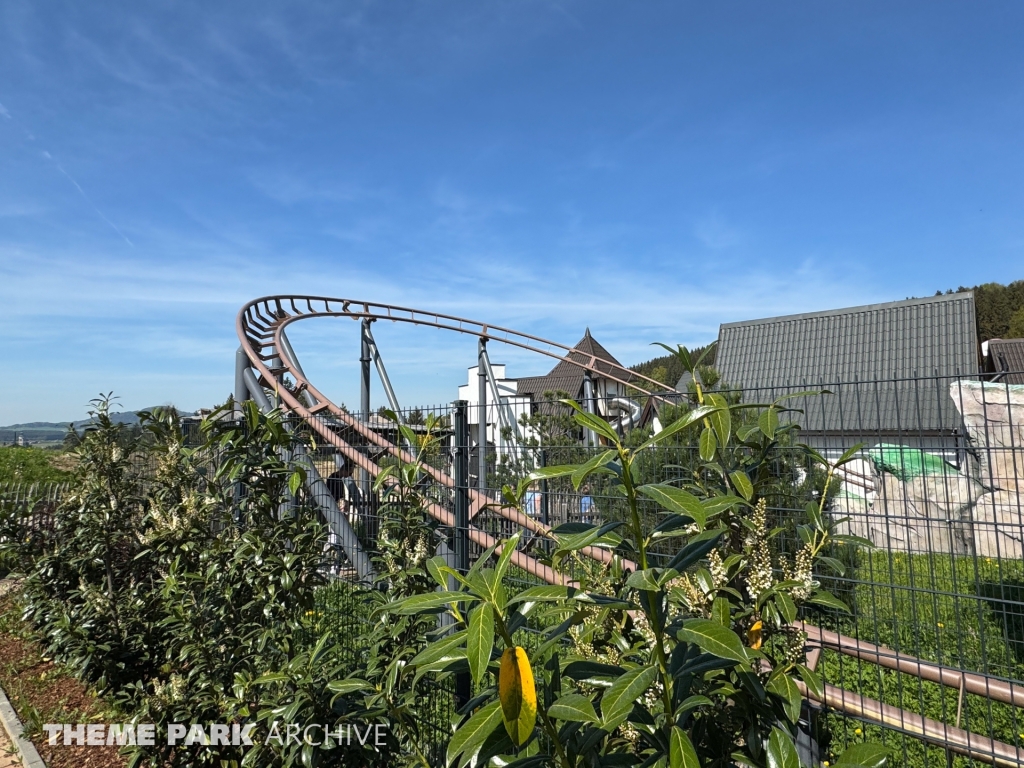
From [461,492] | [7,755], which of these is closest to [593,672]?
[461,492]

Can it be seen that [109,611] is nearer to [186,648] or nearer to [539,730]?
[186,648]

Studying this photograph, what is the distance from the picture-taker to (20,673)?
5.11m

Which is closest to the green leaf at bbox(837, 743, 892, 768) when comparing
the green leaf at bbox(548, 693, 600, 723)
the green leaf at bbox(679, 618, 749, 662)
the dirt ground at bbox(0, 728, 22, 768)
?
the green leaf at bbox(679, 618, 749, 662)

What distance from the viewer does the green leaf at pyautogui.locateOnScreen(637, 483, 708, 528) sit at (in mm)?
1205

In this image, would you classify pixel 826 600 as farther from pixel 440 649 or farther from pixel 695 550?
pixel 440 649

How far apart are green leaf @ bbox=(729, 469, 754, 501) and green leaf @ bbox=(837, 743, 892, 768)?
1.86ft

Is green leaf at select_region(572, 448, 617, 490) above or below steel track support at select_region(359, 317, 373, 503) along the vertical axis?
below

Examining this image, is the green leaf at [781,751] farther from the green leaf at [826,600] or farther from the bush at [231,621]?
the bush at [231,621]

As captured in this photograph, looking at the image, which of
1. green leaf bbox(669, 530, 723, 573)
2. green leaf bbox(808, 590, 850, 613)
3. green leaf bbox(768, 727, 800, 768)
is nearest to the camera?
green leaf bbox(768, 727, 800, 768)

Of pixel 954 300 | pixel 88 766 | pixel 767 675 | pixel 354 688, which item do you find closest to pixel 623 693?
pixel 767 675

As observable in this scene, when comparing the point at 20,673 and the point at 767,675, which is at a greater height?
the point at 767,675

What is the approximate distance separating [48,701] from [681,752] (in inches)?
200

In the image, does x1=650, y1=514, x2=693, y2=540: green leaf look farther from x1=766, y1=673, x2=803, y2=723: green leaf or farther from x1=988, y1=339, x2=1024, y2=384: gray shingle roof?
x1=988, y1=339, x2=1024, y2=384: gray shingle roof

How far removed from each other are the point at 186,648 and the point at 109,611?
1.57 metres
